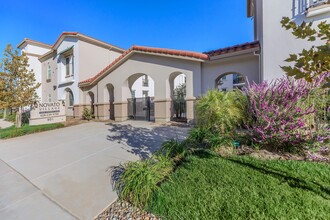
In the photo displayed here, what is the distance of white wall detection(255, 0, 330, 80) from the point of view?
6.28 m

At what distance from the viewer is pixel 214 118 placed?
5266 mm

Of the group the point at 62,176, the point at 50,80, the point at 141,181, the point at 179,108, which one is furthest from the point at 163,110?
the point at 50,80

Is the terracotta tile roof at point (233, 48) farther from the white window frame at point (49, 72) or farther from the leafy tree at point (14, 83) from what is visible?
the white window frame at point (49, 72)

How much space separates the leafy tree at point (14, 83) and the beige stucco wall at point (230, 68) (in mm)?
11808

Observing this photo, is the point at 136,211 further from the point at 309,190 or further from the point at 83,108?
the point at 83,108

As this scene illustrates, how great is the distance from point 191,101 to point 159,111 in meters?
2.37

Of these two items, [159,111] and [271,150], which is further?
[159,111]

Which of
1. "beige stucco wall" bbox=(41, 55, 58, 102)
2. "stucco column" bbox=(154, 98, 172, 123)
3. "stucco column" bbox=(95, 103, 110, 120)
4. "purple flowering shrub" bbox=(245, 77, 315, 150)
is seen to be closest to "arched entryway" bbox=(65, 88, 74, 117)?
"beige stucco wall" bbox=(41, 55, 58, 102)

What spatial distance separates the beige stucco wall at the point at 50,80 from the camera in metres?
19.5

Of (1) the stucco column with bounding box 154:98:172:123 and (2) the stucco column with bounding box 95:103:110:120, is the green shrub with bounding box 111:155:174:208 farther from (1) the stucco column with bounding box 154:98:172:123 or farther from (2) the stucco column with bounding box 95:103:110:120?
(2) the stucco column with bounding box 95:103:110:120

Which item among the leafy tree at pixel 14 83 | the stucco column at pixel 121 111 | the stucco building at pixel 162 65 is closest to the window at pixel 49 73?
the stucco building at pixel 162 65

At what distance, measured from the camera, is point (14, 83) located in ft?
37.6

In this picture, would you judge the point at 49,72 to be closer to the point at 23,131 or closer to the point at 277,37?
the point at 23,131

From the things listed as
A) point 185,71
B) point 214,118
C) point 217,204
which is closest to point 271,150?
point 214,118
